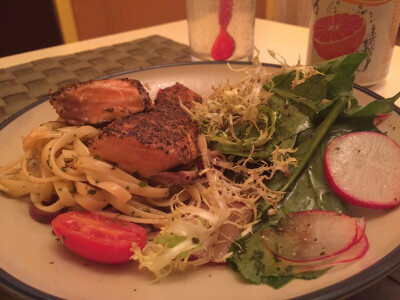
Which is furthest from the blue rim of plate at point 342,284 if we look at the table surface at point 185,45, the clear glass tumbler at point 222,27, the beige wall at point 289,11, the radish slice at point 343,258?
the beige wall at point 289,11

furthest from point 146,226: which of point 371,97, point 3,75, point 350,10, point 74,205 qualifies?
point 3,75

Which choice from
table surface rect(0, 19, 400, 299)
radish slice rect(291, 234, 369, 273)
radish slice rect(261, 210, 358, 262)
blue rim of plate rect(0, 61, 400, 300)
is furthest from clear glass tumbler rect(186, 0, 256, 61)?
blue rim of plate rect(0, 61, 400, 300)

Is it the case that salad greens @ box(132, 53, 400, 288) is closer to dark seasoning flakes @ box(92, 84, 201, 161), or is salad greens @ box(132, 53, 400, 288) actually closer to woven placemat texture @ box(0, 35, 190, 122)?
dark seasoning flakes @ box(92, 84, 201, 161)

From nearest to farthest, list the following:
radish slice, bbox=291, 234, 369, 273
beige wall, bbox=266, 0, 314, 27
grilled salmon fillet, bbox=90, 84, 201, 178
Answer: radish slice, bbox=291, 234, 369, 273
grilled salmon fillet, bbox=90, 84, 201, 178
beige wall, bbox=266, 0, 314, 27

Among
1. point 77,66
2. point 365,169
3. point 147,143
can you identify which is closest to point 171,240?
point 147,143

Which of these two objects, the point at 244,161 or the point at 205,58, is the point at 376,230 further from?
the point at 205,58
